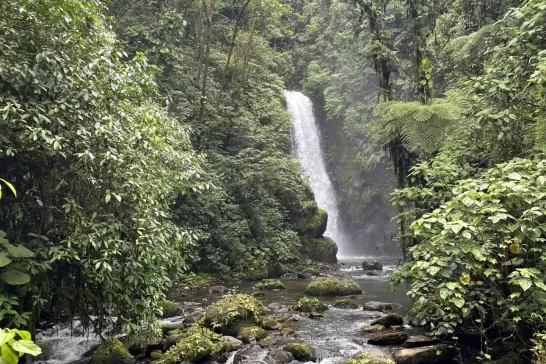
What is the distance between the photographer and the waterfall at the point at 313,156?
27297 millimetres

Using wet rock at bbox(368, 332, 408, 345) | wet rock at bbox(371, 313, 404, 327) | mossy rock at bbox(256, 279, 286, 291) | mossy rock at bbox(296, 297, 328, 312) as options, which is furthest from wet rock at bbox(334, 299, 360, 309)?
wet rock at bbox(368, 332, 408, 345)

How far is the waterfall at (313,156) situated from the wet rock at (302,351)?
19.7 m

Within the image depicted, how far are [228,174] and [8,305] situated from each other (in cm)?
1233

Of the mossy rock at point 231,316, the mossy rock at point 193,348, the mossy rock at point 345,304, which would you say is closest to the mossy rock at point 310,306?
the mossy rock at point 345,304

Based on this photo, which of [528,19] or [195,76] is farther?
[195,76]

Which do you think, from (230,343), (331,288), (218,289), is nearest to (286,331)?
(230,343)

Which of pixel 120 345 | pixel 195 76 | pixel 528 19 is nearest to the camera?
pixel 528 19

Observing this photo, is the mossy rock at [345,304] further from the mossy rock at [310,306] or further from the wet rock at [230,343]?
the wet rock at [230,343]

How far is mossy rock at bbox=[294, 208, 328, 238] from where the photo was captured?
70.2 ft

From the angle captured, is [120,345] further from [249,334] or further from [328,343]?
[328,343]

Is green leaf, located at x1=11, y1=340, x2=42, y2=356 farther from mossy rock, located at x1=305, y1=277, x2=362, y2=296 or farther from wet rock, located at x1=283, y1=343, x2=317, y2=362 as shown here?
mossy rock, located at x1=305, y1=277, x2=362, y2=296

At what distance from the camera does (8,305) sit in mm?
4746

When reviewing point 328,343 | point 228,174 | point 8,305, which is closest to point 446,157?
point 328,343

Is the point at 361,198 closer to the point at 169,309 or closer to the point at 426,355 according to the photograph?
the point at 169,309
